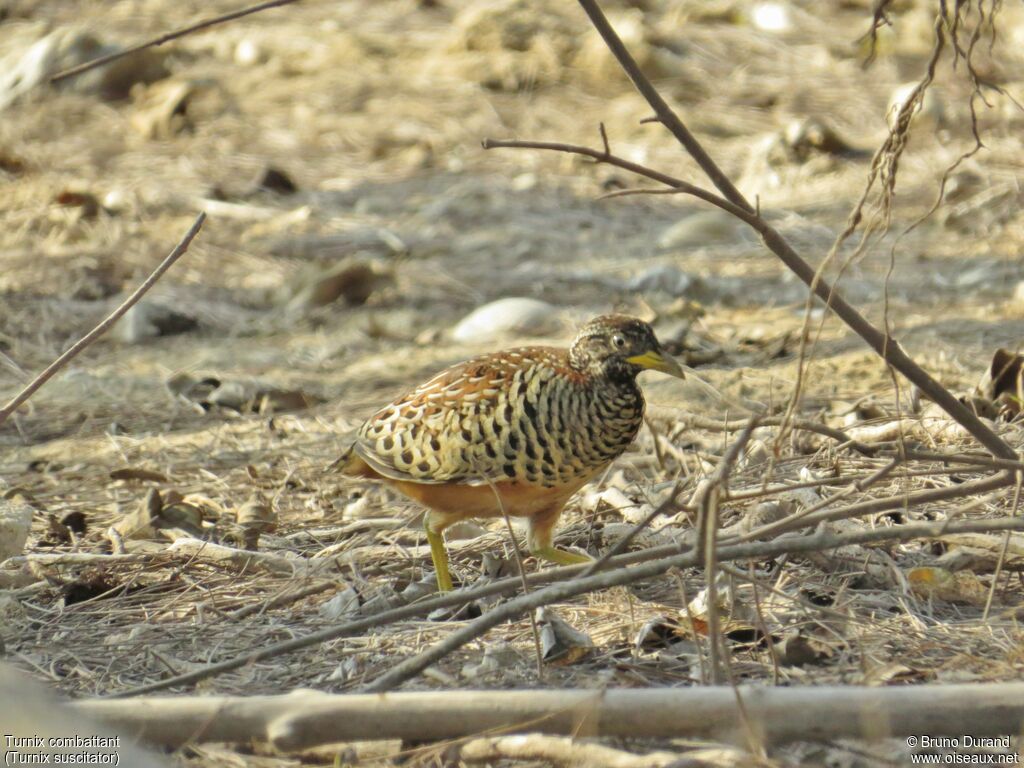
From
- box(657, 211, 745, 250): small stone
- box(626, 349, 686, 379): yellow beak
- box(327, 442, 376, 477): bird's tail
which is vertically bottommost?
box(657, 211, 745, 250): small stone

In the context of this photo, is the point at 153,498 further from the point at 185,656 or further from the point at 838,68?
the point at 838,68

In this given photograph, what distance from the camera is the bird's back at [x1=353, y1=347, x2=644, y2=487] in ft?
14.9

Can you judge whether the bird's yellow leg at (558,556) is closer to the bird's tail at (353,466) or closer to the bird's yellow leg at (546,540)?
the bird's yellow leg at (546,540)

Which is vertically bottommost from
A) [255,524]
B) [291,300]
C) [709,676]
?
[291,300]

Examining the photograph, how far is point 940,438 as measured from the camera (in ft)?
17.3

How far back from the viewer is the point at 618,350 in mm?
4730

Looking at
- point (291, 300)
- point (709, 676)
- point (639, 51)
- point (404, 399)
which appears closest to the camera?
point (709, 676)

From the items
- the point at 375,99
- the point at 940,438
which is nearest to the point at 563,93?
the point at 375,99

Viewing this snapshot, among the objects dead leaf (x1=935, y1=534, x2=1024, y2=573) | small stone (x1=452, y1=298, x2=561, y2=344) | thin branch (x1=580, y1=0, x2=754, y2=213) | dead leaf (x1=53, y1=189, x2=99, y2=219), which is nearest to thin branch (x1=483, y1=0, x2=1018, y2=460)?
thin branch (x1=580, y1=0, x2=754, y2=213)

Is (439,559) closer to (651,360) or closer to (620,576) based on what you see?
(651,360)

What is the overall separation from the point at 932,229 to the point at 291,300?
4.61 m

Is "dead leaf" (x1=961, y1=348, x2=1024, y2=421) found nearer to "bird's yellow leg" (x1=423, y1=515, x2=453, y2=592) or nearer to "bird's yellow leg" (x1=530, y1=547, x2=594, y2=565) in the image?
"bird's yellow leg" (x1=530, y1=547, x2=594, y2=565)

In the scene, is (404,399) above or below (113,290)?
above

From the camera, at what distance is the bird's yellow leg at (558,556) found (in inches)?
190
